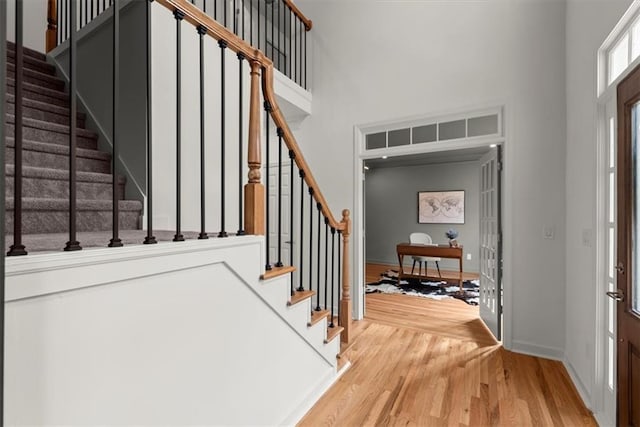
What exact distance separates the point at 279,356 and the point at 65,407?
1.01 metres

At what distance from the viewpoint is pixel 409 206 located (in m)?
7.32

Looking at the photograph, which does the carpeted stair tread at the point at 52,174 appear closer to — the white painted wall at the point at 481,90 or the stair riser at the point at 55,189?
the stair riser at the point at 55,189

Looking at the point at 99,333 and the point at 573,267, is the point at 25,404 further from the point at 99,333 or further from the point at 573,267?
the point at 573,267

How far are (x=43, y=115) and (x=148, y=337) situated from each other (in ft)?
7.16

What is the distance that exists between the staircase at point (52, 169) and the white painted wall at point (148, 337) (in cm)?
97

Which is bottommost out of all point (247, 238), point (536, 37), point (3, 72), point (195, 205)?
point (247, 238)

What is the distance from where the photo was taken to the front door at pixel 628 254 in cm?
151

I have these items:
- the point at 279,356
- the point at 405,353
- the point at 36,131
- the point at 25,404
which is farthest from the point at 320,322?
the point at 36,131

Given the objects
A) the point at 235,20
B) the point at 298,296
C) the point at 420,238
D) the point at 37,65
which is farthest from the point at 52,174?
the point at 420,238

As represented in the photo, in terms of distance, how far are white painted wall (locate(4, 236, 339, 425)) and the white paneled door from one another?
7.51 feet

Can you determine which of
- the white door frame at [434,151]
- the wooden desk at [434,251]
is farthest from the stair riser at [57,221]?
the wooden desk at [434,251]

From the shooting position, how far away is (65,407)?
85cm

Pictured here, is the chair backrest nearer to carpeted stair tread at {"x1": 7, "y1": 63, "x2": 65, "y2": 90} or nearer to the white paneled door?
the white paneled door

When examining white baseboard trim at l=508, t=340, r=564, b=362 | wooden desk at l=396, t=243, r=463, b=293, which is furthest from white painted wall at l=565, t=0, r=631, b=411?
wooden desk at l=396, t=243, r=463, b=293
